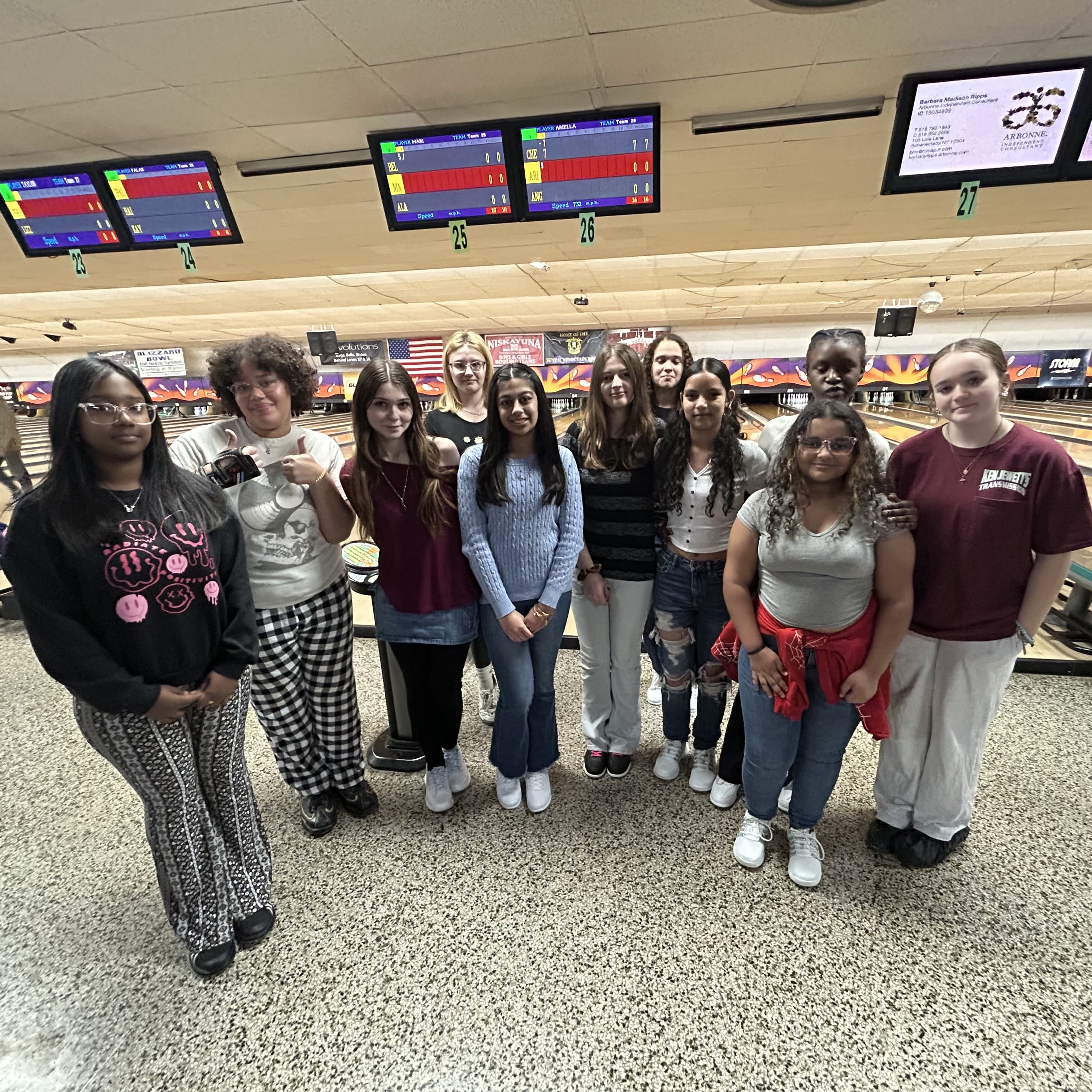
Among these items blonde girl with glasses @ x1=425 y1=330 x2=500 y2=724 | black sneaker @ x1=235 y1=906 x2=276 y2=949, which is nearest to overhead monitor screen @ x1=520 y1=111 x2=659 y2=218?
blonde girl with glasses @ x1=425 y1=330 x2=500 y2=724

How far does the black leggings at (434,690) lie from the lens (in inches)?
67.6

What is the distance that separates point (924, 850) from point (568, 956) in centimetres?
108

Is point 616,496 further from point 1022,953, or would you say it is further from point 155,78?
point 155,78

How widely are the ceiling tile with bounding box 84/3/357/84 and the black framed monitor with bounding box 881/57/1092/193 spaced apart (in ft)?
6.97

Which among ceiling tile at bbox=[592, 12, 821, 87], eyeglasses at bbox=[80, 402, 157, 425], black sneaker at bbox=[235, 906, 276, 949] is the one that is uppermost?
ceiling tile at bbox=[592, 12, 821, 87]

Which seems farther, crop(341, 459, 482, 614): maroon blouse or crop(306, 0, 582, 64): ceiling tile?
crop(306, 0, 582, 64): ceiling tile

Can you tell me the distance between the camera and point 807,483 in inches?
54.3

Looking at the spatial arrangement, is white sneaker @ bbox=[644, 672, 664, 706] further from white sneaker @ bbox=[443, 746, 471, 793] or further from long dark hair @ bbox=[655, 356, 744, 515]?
long dark hair @ bbox=[655, 356, 744, 515]

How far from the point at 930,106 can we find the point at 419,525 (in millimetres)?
2501

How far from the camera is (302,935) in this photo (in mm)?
1507

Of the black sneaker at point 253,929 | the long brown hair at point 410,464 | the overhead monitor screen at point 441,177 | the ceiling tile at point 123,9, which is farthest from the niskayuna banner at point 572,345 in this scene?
the black sneaker at point 253,929

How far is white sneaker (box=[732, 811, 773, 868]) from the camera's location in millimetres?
1662

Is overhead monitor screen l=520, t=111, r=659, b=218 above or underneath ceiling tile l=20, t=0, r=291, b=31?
underneath

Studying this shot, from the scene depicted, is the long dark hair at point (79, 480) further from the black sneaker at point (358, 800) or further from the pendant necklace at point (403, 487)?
the black sneaker at point (358, 800)
